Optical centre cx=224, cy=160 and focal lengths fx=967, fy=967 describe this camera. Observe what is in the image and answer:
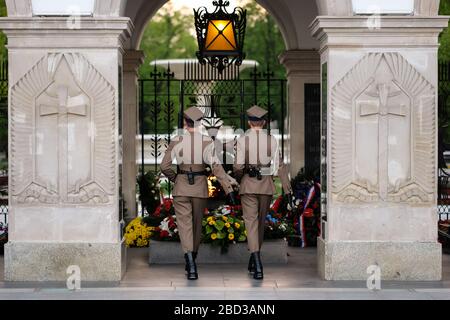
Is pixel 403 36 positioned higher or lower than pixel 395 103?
higher

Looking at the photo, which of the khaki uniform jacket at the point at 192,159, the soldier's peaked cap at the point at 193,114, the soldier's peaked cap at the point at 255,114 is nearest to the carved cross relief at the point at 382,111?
the soldier's peaked cap at the point at 255,114

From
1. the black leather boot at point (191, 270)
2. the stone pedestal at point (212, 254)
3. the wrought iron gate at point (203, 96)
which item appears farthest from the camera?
the wrought iron gate at point (203, 96)

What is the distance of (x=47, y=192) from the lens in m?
11.1

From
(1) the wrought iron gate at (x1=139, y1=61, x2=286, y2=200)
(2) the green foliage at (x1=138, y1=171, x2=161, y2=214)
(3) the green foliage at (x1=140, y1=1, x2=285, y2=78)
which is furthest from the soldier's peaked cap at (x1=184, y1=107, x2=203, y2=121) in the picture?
(3) the green foliage at (x1=140, y1=1, x2=285, y2=78)

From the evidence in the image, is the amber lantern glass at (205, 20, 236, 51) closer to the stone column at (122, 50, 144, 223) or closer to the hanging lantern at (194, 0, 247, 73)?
the hanging lantern at (194, 0, 247, 73)

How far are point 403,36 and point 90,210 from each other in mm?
4114

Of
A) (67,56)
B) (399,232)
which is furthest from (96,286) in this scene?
(399,232)

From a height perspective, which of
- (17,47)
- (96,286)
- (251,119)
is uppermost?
Result: (17,47)

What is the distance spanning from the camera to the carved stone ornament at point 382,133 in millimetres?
11133

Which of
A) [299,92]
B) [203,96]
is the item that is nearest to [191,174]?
[299,92]

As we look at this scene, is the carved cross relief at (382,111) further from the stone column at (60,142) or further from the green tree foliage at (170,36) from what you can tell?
the green tree foliage at (170,36)

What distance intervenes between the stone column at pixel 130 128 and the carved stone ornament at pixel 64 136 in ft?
17.6

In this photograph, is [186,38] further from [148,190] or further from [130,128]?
[148,190]

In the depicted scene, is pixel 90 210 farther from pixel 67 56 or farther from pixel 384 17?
pixel 384 17
